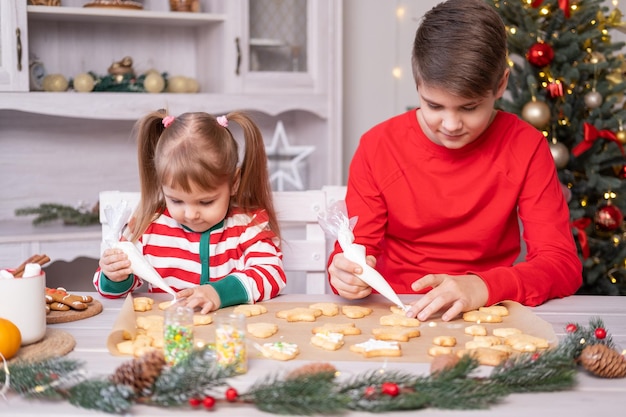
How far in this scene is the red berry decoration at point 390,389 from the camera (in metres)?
0.94

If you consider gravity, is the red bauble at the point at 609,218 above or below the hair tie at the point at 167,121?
below

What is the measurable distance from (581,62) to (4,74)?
2.08 m

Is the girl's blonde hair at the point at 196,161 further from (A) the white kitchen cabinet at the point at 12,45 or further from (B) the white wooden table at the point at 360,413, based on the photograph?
(A) the white kitchen cabinet at the point at 12,45

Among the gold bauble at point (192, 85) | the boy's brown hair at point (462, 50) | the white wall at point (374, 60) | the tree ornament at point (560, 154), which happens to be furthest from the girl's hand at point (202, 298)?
the white wall at point (374, 60)

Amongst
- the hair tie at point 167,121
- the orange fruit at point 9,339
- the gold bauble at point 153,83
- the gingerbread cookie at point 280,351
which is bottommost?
the gingerbread cookie at point 280,351

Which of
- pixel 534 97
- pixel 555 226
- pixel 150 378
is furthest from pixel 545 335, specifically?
pixel 534 97

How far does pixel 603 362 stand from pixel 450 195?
769 millimetres

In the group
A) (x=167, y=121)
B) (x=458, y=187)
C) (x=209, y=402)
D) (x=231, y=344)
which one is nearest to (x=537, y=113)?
(x=458, y=187)

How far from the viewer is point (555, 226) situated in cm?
165

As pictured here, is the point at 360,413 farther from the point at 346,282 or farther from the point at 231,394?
the point at 346,282

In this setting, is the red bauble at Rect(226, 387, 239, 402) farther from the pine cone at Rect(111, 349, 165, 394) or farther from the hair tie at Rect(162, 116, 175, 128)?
the hair tie at Rect(162, 116, 175, 128)

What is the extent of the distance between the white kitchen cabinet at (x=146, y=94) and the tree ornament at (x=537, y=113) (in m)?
0.81

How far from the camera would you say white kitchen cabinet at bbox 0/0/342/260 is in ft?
9.84

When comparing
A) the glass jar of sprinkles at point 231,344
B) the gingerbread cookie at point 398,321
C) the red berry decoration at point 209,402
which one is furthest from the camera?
the gingerbread cookie at point 398,321
